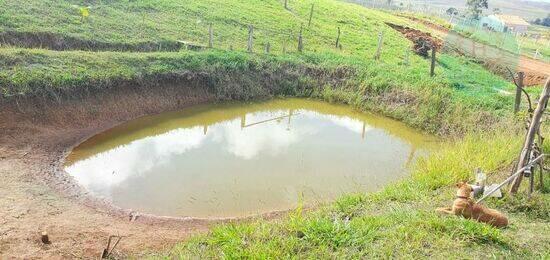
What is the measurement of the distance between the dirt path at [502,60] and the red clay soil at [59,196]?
16888mm

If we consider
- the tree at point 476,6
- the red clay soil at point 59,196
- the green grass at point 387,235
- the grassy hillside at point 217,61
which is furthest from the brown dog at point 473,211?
the tree at point 476,6

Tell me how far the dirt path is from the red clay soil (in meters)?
16.9

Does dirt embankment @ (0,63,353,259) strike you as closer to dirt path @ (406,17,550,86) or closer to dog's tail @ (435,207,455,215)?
dog's tail @ (435,207,455,215)

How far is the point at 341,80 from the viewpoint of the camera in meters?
17.2

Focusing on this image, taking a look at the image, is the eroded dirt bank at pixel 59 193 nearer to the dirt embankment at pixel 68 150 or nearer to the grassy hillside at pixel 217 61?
the dirt embankment at pixel 68 150

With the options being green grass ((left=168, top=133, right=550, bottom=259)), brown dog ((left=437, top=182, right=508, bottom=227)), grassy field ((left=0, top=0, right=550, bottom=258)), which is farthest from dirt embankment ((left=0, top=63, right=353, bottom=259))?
brown dog ((left=437, top=182, right=508, bottom=227))

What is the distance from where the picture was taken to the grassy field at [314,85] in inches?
229

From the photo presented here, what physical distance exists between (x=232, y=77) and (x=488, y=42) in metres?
17.6

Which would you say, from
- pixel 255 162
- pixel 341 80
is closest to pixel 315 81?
pixel 341 80

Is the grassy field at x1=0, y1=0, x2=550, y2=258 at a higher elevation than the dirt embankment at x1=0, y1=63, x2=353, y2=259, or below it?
higher

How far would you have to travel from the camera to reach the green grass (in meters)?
5.52

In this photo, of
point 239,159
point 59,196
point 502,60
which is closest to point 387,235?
point 239,159

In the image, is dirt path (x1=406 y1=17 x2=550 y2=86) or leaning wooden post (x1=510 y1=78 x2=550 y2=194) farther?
dirt path (x1=406 y1=17 x2=550 y2=86)

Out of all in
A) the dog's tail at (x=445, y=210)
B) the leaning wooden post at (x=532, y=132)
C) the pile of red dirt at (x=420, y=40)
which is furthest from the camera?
the pile of red dirt at (x=420, y=40)
